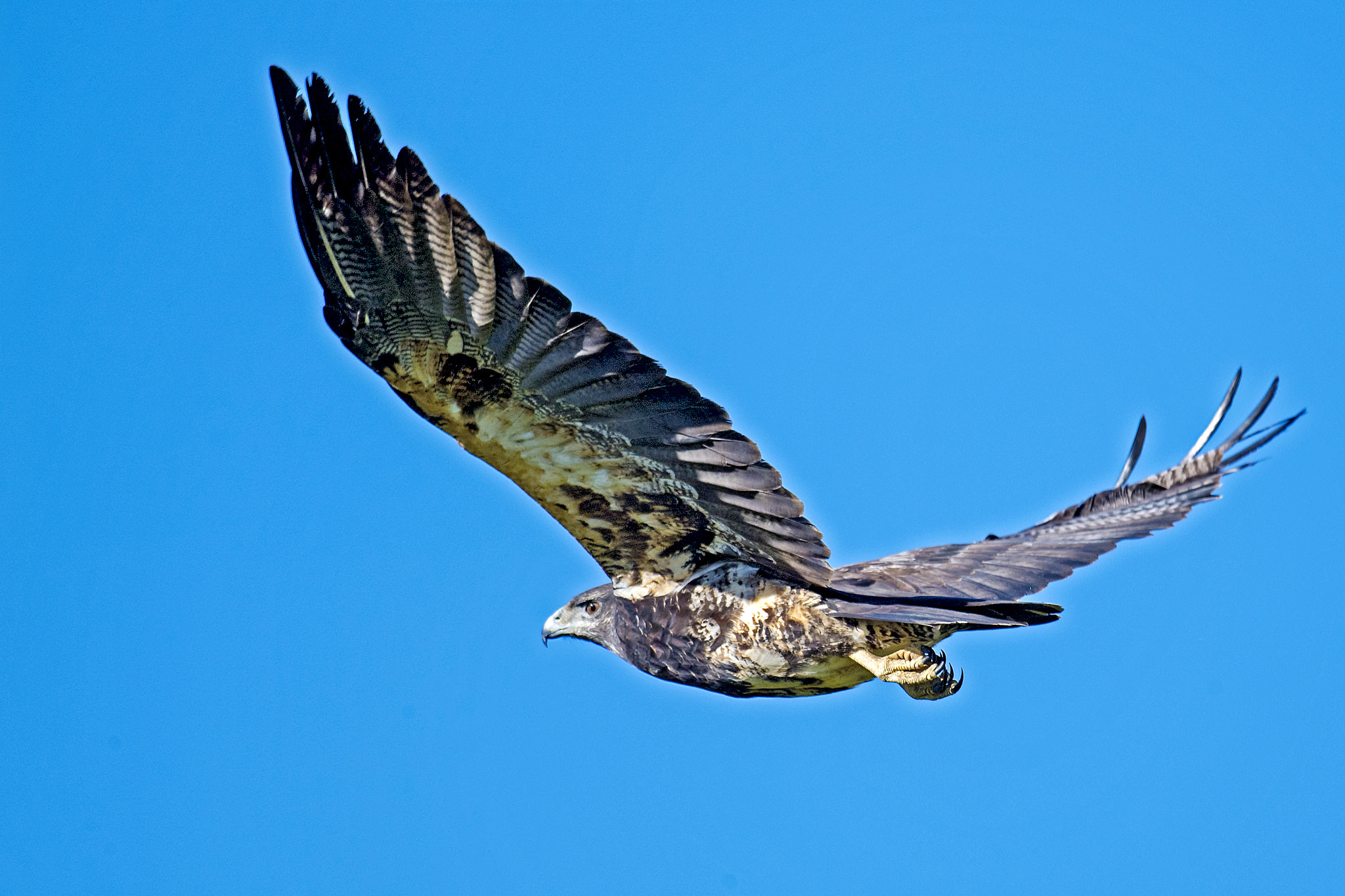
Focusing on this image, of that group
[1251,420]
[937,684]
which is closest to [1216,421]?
[1251,420]

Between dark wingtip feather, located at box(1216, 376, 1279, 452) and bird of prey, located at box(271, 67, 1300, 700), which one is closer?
bird of prey, located at box(271, 67, 1300, 700)

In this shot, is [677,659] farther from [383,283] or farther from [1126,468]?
[1126,468]

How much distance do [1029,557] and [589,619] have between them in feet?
7.15

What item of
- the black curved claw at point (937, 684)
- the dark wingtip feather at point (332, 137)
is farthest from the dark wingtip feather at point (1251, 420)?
the dark wingtip feather at point (332, 137)

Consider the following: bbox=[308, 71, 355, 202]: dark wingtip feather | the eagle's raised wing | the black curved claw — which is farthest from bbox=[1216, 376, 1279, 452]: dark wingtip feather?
bbox=[308, 71, 355, 202]: dark wingtip feather

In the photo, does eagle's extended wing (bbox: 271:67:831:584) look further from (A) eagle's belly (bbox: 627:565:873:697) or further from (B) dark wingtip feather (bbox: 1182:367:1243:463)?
(B) dark wingtip feather (bbox: 1182:367:1243:463)

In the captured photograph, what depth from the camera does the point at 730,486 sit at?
6.25m

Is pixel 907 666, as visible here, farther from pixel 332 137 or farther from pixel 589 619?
pixel 332 137

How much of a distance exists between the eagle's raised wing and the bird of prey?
0.06ft

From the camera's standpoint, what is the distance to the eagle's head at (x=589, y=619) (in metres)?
7.21

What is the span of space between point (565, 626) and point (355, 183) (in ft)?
9.04

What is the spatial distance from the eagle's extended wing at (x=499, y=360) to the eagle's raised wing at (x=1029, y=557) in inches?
18.2

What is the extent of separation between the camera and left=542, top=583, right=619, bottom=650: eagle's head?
7.21 metres

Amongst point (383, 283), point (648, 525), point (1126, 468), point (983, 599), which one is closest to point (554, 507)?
point (648, 525)
